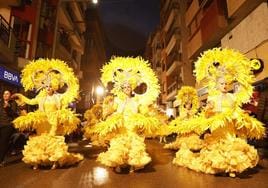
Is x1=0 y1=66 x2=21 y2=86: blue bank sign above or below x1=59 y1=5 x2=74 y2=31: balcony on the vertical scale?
below

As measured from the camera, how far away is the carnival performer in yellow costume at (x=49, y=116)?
4551 millimetres

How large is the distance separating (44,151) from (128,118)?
1650 mm

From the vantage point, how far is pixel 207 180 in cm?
382

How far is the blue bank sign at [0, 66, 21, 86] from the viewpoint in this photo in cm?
925

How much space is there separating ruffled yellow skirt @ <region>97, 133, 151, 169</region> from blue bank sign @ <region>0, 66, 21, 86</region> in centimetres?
683

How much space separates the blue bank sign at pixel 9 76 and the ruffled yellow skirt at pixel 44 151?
5.68 meters

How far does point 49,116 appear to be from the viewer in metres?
4.96

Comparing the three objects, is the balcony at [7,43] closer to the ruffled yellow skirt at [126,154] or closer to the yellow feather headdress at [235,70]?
the ruffled yellow skirt at [126,154]

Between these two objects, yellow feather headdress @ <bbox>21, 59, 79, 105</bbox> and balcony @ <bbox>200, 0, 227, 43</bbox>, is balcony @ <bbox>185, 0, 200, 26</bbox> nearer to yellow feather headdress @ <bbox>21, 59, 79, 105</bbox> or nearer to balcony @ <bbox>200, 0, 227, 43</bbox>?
balcony @ <bbox>200, 0, 227, 43</bbox>

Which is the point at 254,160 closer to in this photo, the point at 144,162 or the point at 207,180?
the point at 207,180

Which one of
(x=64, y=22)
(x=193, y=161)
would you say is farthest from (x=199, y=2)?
(x=193, y=161)

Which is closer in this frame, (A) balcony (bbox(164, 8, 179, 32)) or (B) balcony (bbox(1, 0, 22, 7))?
(B) balcony (bbox(1, 0, 22, 7))

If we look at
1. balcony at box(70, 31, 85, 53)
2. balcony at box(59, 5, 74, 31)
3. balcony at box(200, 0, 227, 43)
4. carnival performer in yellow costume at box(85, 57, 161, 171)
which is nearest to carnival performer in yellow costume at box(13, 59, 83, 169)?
carnival performer in yellow costume at box(85, 57, 161, 171)

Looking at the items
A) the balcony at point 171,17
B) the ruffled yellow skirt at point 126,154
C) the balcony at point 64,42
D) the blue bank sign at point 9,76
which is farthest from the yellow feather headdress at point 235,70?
the balcony at point 171,17
